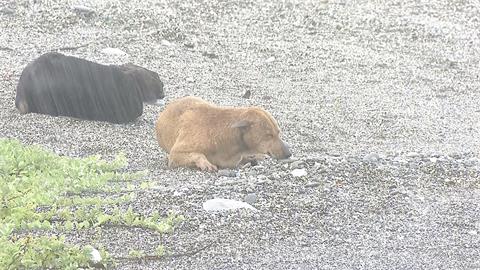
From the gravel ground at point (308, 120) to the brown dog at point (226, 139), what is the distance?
10.6 inches

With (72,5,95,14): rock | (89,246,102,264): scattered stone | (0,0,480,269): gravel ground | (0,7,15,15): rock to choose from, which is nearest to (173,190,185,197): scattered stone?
(0,0,480,269): gravel ground

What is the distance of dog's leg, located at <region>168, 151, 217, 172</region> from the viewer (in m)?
7.32

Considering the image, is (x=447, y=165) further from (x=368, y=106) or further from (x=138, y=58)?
(x=138, y=58)

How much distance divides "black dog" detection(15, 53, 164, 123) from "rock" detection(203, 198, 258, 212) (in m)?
4.02

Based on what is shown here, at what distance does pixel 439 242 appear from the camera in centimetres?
524

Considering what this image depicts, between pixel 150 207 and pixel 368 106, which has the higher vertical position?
pixel 150 207

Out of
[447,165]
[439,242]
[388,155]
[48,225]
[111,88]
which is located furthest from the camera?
[111,88]

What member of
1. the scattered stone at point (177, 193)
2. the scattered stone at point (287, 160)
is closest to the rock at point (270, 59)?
the scattered stone at point (287, 160)

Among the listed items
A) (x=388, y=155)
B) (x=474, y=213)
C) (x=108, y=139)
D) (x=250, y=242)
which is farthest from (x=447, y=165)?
(x=108, y=139)

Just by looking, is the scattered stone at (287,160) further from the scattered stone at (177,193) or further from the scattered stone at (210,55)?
the scattered stone at (210,55)

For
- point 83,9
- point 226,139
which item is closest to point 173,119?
point 226,139

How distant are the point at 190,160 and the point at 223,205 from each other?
191cm

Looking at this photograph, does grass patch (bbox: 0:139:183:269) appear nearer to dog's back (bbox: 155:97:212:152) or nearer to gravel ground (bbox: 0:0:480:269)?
gravel ground (bbox: 0:0:480:269)

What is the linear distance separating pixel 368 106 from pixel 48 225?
678cm
